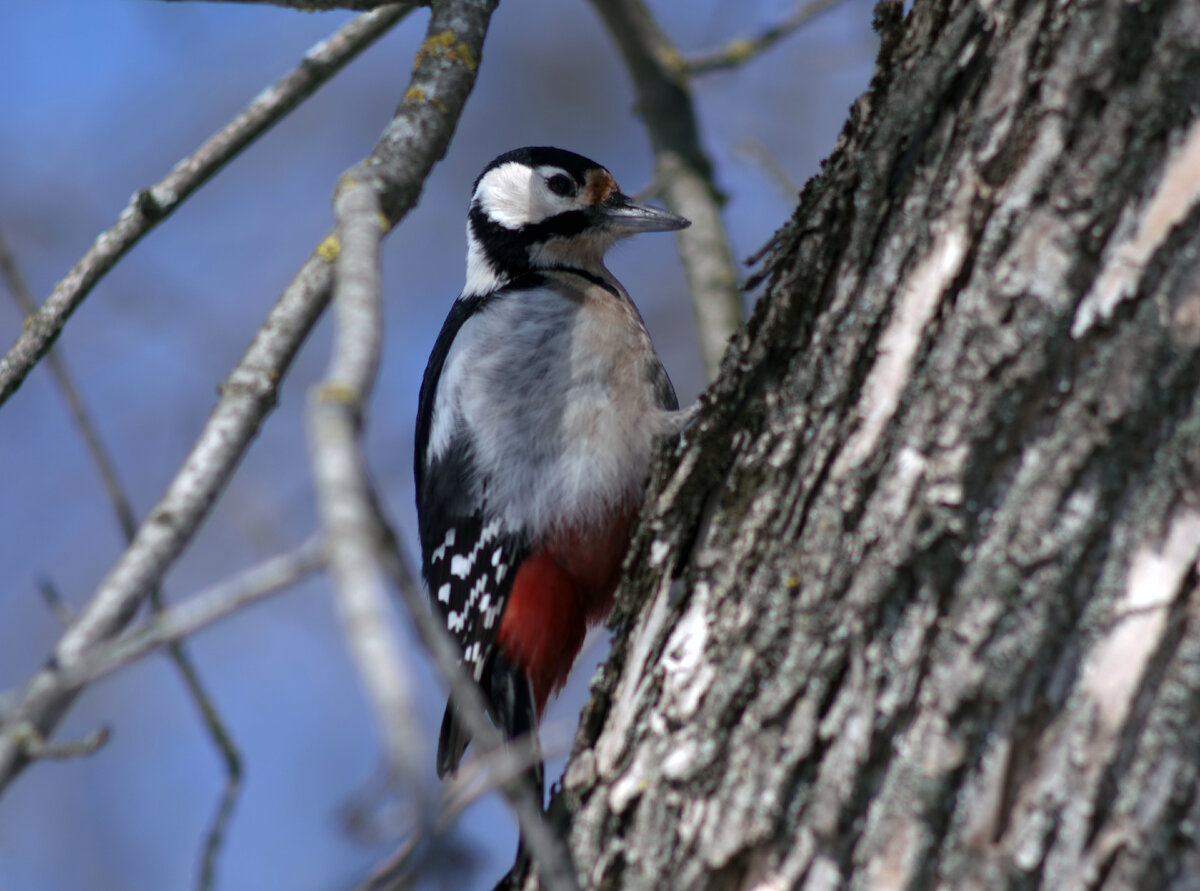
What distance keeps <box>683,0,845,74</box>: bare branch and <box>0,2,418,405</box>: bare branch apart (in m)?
1.38

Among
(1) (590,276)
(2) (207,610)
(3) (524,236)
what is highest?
(3) (524,236)

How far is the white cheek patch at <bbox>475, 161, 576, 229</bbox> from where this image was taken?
4113 mm

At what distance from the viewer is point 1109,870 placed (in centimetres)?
155

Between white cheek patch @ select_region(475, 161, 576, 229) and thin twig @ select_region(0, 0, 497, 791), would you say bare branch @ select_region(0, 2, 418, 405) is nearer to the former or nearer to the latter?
thin twig @ select_region(0, 0, 497, 791)

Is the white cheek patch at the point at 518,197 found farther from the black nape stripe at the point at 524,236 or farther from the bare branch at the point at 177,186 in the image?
the bare branch at the point at 177,186

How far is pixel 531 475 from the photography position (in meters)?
3.34

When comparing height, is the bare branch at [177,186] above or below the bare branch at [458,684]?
above

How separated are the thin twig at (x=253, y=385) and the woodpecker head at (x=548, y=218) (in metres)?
1.17

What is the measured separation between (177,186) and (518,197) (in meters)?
1.78

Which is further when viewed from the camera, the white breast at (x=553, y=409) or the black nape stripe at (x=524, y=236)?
the black nape stripe at (x=524, y=236)

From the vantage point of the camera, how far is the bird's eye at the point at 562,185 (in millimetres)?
4109

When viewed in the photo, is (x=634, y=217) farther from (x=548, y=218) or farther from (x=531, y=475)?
(x=531, y=475)

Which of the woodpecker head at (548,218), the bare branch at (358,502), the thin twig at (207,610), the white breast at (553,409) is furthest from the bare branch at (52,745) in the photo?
the woodpecker head at (548,218)

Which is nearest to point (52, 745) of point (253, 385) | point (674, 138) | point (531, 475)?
point (253, 385)
